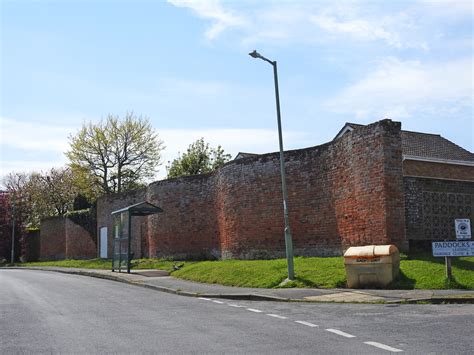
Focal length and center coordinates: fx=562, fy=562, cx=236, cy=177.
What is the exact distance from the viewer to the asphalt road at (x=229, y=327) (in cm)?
791

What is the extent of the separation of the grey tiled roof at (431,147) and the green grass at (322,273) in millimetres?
15153

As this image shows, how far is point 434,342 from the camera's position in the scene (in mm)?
7988

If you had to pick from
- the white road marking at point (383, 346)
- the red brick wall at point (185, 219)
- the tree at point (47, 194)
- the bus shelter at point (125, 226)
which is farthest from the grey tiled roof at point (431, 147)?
the tree at point (47, 194)

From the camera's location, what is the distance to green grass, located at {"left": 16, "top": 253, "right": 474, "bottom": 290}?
15.3 m

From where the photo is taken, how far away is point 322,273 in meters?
17.5

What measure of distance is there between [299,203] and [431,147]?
15496 mm

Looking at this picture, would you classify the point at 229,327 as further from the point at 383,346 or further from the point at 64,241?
the point at 64,241

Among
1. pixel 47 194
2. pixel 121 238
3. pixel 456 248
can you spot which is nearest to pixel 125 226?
pixel 121 238

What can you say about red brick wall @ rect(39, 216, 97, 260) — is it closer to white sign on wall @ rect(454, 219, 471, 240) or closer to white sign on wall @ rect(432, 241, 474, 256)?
white sign on wall @ rect(432, 241, 474, 256)

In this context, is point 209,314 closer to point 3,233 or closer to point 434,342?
point 434,342

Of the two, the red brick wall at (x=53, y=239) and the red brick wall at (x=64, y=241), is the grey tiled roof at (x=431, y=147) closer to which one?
the red brick wall at (x=64, y=241)

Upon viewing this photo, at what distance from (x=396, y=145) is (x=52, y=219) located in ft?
137

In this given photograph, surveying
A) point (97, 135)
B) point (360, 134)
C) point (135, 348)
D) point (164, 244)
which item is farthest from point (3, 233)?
point (135, 348)

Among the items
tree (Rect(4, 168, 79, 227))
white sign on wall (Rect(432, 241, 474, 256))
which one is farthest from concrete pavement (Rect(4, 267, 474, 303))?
tree (Rect(4, 168, 79, 227))
